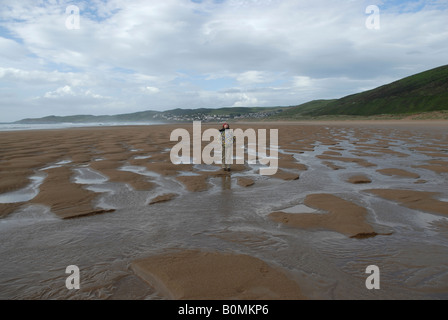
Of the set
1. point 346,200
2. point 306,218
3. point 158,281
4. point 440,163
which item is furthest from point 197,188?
point 440,163

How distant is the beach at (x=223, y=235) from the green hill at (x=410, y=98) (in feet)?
318

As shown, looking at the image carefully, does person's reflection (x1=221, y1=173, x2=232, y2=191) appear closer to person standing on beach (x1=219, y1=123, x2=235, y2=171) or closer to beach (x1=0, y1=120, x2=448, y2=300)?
beach (x1=0, y1=120, x2=448, y2=300)

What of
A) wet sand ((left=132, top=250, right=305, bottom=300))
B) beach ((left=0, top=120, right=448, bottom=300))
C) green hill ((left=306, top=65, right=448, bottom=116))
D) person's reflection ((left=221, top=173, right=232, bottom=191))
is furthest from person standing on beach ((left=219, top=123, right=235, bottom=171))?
green hill ((left=306, top=65, right=448, bottom=116))

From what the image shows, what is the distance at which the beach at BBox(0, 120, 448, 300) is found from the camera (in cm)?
437

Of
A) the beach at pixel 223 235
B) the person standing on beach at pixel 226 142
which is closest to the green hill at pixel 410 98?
the person standing on beach at pixel 226 142

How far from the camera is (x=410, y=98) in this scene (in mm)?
104188

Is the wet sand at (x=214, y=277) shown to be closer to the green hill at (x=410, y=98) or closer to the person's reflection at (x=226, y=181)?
the person's reflection at (x=226, y=181)

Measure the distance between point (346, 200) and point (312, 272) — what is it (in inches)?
190

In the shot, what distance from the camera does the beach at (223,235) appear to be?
4.37m

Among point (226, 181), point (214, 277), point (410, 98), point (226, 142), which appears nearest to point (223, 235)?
point (214, 277)

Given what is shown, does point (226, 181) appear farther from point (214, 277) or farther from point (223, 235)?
point (214, 277)

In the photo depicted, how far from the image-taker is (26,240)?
240 inches

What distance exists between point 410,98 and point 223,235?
124 m
